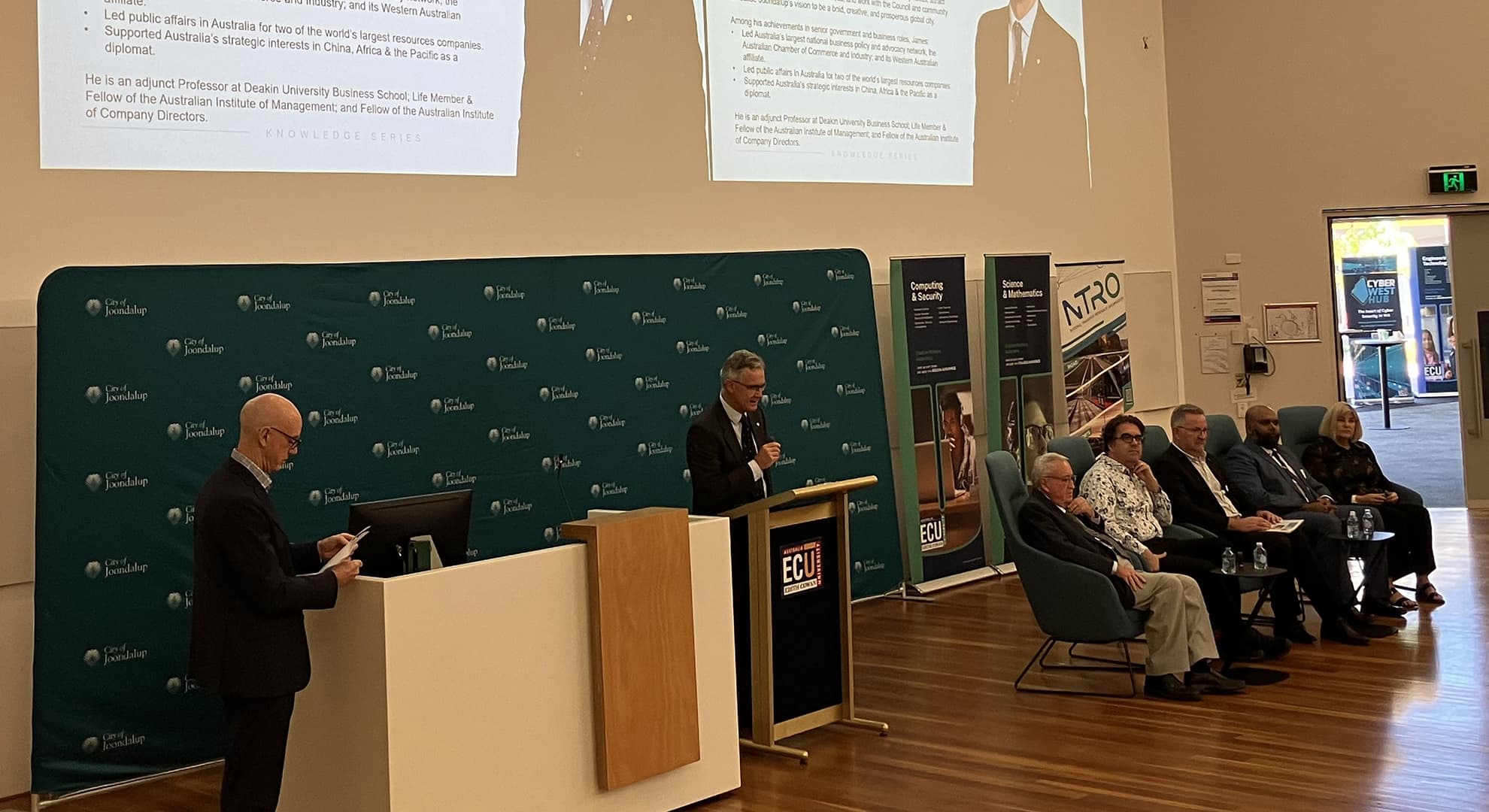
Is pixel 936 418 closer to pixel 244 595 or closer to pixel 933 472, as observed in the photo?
pixel 933 472

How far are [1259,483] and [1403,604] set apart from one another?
0.94 metres

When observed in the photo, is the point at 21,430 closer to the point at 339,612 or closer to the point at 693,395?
the point at 339,612

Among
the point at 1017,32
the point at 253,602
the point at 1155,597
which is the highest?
the point at 1017,32

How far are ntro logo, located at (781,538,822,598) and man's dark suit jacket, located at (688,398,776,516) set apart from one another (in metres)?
0.37

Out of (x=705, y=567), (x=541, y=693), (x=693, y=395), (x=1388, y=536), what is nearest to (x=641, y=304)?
(x=693, y=395)

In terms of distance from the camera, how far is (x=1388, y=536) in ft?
22.1

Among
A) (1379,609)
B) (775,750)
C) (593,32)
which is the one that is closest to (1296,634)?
(1379,609)

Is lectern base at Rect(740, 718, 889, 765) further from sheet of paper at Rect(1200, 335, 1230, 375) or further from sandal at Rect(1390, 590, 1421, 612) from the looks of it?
sheet of paper at Rect(1200, 335, 1230, 375)

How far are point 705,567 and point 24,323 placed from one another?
2.86m

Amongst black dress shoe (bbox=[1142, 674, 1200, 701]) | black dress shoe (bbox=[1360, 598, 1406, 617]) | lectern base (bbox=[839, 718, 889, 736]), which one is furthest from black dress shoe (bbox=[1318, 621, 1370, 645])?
lectern base (bbox=[839, 718, 889, 736])

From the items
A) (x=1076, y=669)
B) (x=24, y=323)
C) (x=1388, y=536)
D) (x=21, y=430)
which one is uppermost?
(x=24, y=323)

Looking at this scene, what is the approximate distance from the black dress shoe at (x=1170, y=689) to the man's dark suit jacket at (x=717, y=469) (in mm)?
1884

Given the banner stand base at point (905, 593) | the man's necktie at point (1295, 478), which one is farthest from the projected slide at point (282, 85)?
the man's necktie at point (1295, 478)

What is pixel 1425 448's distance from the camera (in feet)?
43.6
